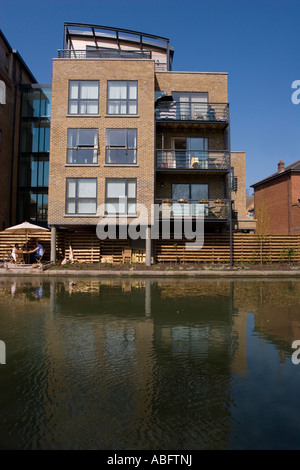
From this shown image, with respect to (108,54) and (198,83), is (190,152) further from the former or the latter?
(108,54)

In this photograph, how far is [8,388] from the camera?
13.0ft

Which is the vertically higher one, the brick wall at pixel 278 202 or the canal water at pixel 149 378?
the brick wall at pixel 278 202

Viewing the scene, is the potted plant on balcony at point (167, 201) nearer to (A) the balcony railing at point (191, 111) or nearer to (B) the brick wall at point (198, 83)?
(A) the balcony railing at point (191, 111)

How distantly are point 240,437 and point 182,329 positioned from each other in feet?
11.8

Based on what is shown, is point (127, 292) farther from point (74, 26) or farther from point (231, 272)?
point (74, 26)

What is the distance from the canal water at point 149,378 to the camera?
3.00 metres

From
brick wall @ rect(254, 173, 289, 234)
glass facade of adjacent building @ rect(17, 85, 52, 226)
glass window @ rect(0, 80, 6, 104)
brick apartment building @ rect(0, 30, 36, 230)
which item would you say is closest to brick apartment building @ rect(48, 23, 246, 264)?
glass window @ rect(0, 80, 6, 104)

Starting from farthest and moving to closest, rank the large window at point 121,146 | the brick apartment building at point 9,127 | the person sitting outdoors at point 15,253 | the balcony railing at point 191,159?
1. the brick apartment building at point 9,127
2. the balcony railing at point 191,159
3. the large window at point 121,146
4. the person sitting outdoors at point 15,253

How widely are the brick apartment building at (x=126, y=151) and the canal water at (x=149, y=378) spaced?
12.2 meters

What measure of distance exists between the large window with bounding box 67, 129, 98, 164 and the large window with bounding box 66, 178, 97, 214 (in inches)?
46.3

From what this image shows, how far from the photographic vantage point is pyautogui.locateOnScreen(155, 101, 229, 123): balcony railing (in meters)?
21.7

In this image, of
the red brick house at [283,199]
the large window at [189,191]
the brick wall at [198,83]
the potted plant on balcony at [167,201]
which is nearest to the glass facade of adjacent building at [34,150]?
the brick wall at [198,83]

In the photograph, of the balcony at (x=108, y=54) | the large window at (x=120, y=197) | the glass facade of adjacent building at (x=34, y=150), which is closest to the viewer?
the large window at (x=120, y=197)

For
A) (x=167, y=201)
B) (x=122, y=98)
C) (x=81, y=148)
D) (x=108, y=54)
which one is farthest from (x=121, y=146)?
(x=108, y=54)
